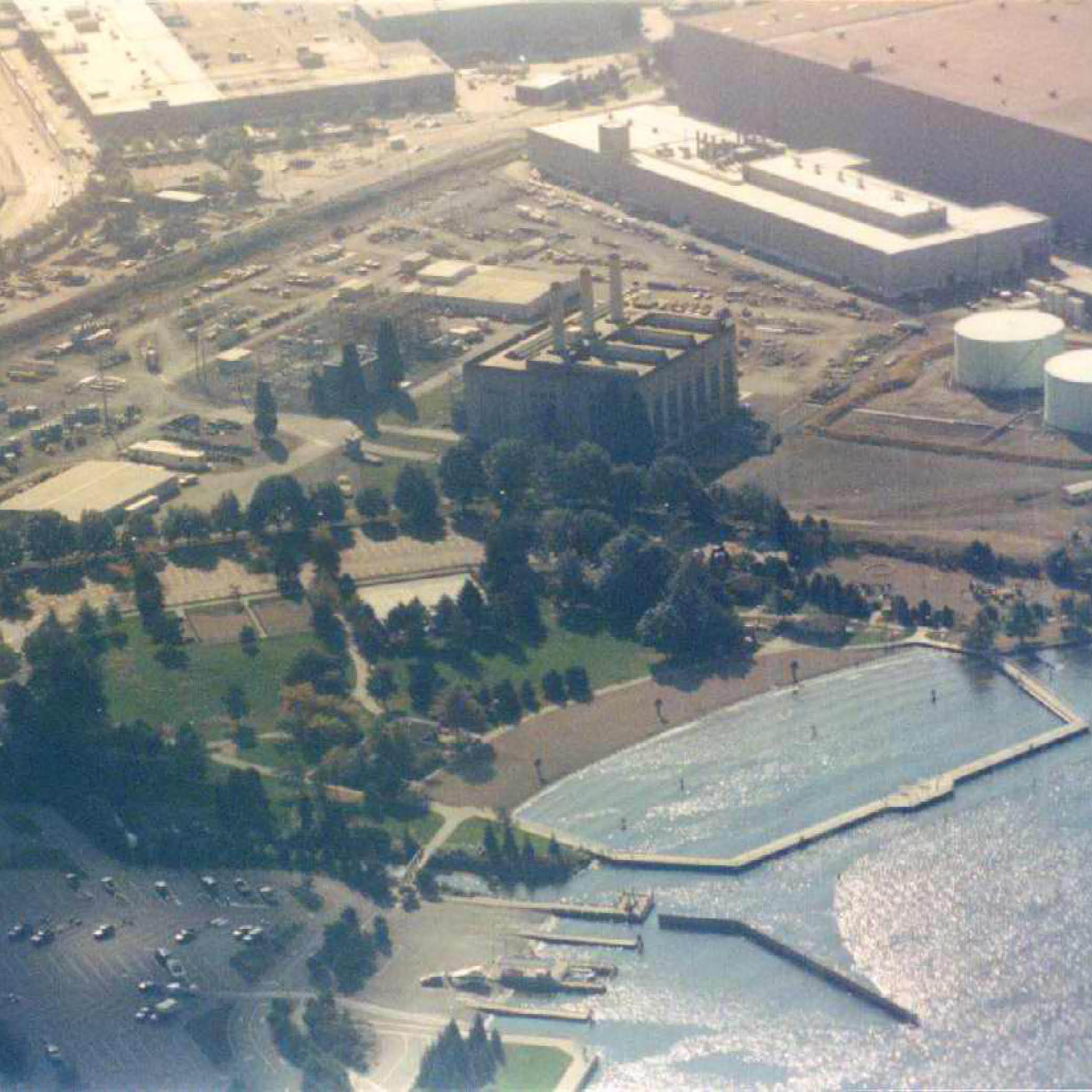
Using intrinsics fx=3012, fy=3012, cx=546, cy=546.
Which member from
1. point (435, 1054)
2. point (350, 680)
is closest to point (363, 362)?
point (350, 680)

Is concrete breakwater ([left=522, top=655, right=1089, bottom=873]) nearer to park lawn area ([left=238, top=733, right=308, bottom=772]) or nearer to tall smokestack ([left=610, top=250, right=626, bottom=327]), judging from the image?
park lawn area ([left=238, top=733, right=308, bottom=772])

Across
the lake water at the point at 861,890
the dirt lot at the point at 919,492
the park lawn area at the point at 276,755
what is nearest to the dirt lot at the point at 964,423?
the dirt lot at the point at 919,492

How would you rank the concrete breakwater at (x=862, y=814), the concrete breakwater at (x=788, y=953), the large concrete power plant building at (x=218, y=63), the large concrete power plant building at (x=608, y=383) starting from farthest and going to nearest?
the large concrete power plant building at (x=218, y=63), the large concrete power plant building at (x=608, y=383), the concrete breakwater at (x=862, y=814), the concrete breakwater at (x=788, y=953)

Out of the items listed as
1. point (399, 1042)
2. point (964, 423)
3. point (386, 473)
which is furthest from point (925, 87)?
point (399, 1042)

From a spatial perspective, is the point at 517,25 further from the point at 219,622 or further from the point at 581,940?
the point at 581,940

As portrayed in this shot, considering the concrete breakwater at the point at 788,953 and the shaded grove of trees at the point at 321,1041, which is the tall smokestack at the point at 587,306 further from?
the shaded grove of trees at the point at 321,1041

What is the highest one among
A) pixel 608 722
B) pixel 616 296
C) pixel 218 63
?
pixel 616 296

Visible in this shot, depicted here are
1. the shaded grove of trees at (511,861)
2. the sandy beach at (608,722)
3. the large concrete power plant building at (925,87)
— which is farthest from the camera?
the large concrete power plant building at (925,87)
